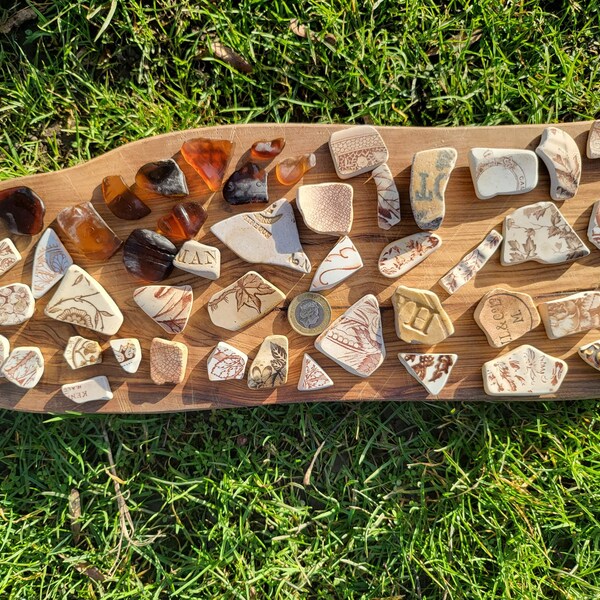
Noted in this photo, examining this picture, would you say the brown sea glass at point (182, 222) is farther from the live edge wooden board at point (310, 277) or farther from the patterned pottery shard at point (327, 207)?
the patterned pottery shard at point (327, 207)

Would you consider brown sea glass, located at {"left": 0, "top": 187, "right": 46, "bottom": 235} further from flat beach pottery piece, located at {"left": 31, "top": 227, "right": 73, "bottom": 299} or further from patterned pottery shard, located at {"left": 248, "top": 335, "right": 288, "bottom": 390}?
patterned pottery shard, located at {"left": 248, "top": 335, "right": 288, "bottom": 390}

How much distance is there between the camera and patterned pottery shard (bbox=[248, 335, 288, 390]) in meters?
1.63

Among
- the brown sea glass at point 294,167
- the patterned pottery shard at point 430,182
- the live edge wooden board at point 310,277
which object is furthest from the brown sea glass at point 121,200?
the patterned pottery shard at point 430,182

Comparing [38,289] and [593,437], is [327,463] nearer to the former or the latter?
[593,437]

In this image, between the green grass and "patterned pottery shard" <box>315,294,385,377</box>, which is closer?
"patterned pottery shard" <box>315,294,385,377</box>

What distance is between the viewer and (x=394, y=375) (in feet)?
5.47

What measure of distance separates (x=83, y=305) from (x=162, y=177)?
18.4 inches

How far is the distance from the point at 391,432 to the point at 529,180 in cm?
93

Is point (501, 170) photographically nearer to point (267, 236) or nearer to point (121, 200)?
point (267, 236)

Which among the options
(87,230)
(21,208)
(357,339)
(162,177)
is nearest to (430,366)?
(357,339)

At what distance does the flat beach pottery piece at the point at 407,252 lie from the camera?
1.60m

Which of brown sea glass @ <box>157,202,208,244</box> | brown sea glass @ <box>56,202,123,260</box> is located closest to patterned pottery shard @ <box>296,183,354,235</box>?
brown sea glass @ <box>157,202,208,244</box>

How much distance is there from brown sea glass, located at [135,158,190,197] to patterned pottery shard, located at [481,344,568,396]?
1.10m

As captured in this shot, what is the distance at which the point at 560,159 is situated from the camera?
62.4 inches
